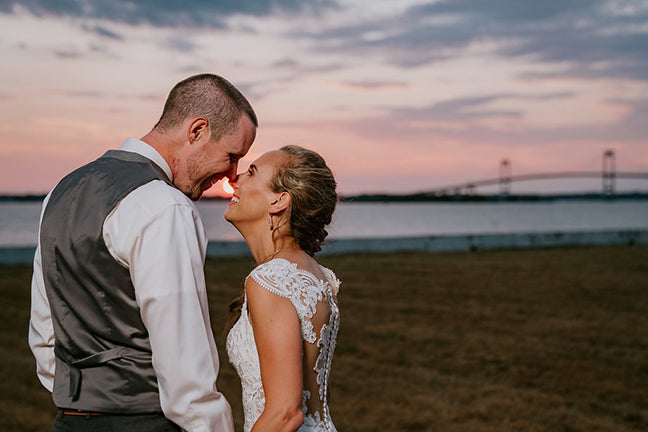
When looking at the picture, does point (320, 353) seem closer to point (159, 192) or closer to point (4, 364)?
point (159, 192)

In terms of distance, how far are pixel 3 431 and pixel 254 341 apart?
4.39m

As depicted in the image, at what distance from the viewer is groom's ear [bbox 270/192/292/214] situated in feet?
8.20

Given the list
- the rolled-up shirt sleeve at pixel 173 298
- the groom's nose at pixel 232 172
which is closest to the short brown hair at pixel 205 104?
the groom's nose at pixel 232 172

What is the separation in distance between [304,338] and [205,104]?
0.98 meters

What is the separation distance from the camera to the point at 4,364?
765 cm

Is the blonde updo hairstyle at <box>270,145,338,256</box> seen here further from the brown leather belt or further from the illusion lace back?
the brown leather belt

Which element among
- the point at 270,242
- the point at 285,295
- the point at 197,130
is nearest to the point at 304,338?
the point at 285,295

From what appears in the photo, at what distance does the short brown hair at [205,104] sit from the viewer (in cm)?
236

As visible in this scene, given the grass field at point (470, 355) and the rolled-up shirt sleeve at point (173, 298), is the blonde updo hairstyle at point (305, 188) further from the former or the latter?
the grass field at point (470, 355)

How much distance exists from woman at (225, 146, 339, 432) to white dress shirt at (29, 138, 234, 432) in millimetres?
284

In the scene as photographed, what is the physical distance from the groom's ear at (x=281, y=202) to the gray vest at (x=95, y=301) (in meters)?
0.63

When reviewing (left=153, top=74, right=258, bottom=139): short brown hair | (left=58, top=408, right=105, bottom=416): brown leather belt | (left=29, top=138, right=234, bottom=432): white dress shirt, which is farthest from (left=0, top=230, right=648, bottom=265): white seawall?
(left=29, top=138, right=234, bottom=432): white dress shirt

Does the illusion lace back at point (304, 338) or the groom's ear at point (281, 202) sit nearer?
the illusion lace back at point (304, 338)

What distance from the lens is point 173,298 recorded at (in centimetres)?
182
